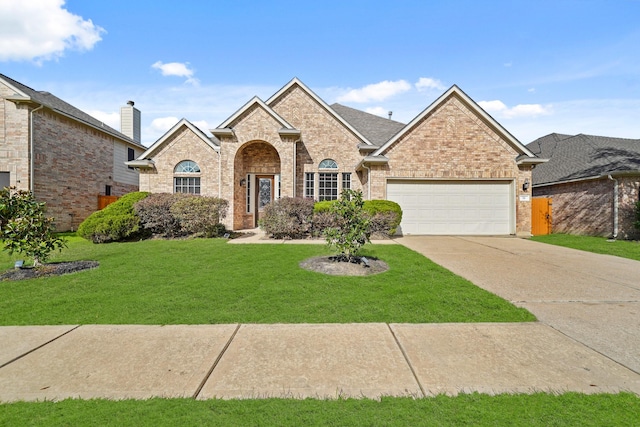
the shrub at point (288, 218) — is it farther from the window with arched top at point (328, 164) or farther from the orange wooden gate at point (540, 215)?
the orange wooden gate at point (540, 215)

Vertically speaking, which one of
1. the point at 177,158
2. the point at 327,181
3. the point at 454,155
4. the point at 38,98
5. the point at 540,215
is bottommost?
the point at 540,215

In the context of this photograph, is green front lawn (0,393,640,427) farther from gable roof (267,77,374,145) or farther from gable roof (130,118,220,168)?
gable roof (130,118,220,168)

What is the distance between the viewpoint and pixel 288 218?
11.4m

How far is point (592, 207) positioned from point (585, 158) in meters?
3.36

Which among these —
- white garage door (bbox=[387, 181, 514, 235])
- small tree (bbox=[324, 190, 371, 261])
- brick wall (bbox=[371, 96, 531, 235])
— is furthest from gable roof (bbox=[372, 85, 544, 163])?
small tree (bbox=[324, 190, 371, 261])

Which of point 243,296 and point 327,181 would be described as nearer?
point 243,296

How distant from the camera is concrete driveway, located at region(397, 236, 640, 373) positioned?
364 cm

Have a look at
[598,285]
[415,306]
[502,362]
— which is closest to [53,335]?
[415,306]

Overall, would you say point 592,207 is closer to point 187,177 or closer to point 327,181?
point 327,181

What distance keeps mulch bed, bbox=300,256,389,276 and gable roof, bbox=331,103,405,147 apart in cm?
1108

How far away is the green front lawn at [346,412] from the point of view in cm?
212

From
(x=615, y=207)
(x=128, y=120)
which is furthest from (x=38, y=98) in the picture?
(x=615, y=207)

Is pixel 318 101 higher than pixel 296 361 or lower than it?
higher

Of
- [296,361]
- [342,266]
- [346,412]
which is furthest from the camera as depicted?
[342,266]
